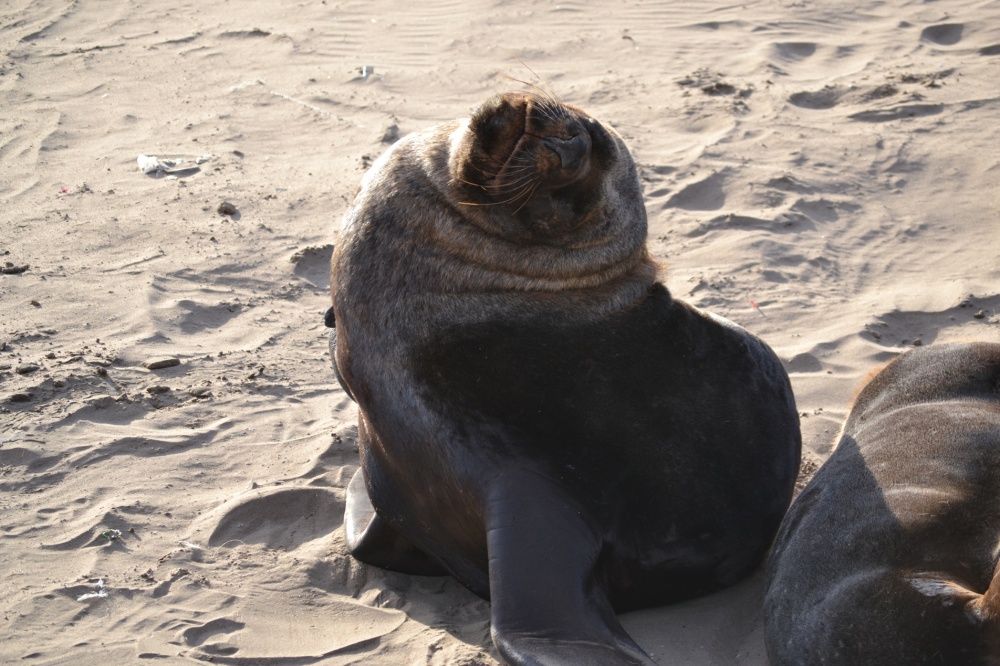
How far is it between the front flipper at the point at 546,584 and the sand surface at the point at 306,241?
327mm

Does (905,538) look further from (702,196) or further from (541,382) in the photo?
(702,196)

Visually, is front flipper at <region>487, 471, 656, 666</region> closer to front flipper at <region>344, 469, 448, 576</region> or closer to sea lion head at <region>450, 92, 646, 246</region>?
front flipper at <region>344, 469, 448, 576</region>

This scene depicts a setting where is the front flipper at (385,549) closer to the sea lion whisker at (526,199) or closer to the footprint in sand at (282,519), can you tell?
the footprint in sand at (282,519)

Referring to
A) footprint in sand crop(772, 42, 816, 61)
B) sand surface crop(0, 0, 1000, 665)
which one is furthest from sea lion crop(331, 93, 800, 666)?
footprint in sand crop(772, 42, 816, 61)

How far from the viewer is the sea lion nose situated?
365 centimetres

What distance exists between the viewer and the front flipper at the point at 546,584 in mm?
3189

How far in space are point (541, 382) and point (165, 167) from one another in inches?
184

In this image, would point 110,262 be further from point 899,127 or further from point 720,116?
point 899,127

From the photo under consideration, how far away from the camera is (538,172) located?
3666 millimetres

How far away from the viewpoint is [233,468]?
4.63m

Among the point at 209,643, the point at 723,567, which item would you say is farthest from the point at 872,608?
the point at 209,643

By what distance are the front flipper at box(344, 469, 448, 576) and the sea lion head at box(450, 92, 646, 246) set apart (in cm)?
115

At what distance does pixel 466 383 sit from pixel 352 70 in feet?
20.2

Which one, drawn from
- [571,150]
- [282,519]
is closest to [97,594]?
[282,519]
